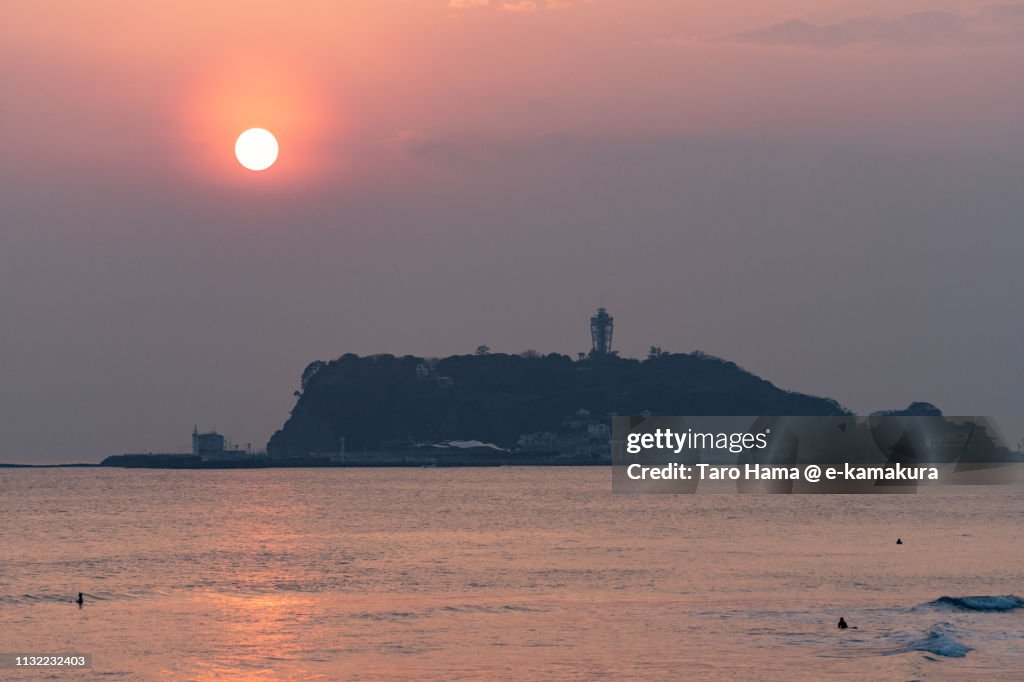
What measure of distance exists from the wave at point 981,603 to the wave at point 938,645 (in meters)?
9.22

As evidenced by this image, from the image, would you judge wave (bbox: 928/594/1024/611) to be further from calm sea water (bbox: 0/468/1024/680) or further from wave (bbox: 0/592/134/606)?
wave (bbox: 0/592/134/606)

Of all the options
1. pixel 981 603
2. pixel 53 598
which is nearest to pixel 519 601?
pixel 981 603

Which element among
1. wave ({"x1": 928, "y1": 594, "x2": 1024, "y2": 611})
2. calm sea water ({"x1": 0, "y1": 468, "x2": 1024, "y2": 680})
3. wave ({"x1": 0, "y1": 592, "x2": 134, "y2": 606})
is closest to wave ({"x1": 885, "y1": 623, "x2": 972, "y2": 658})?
calm sea water ({"x1": 0, "y1": 468, "x2": 1024, "y2": 680})

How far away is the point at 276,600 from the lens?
82.1m

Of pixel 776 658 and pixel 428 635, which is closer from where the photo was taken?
pixel 776 658

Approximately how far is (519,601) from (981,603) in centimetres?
2545

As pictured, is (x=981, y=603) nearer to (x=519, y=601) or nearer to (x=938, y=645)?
(x=938, y=645)

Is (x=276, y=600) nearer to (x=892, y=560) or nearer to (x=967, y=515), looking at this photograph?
(x=892, y=560)

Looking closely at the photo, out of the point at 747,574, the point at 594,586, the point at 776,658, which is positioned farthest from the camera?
the point at 747,574

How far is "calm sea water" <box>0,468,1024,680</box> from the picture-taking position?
58656 mm

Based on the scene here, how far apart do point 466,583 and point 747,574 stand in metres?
19.5

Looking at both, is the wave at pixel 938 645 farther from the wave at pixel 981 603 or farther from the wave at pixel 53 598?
the wave at pixel 53 598

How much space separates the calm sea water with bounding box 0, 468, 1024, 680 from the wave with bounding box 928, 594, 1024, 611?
17 centimetres

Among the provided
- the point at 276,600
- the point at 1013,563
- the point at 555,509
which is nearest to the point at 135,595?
the point at 276,600
